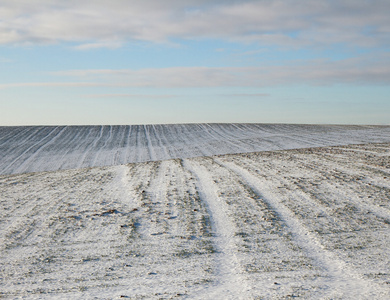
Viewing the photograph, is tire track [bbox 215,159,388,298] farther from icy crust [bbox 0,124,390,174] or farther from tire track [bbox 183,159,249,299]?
icy crust [bbox 0,124,390,174]

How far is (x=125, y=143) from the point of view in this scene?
3247cm

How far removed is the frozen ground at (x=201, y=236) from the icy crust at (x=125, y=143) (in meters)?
11.4

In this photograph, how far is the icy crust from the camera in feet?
81.4

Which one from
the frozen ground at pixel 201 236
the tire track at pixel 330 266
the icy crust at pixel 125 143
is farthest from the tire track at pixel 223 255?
the icy crust at pixel 125 143

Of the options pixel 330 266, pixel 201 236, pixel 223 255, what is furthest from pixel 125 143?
pixel 330 266

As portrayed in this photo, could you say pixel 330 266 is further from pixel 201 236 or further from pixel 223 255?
pixel 201 236

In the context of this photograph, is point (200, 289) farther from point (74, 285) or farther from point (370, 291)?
point (370, 291)

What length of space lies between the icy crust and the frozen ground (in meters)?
11.4

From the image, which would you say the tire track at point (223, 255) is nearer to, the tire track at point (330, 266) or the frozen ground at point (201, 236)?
the frozen ground at point (201, 236)

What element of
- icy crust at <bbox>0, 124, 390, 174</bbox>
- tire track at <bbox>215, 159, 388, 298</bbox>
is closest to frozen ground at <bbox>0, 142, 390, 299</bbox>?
tire track at <bbox>215, 159, 388, 298</bbox>

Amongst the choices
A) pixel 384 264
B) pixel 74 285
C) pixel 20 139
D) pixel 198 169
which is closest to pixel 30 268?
pixel 74 285

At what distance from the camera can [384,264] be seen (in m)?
5.91

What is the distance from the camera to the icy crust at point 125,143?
24797 millimetres

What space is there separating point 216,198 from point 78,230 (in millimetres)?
3627
